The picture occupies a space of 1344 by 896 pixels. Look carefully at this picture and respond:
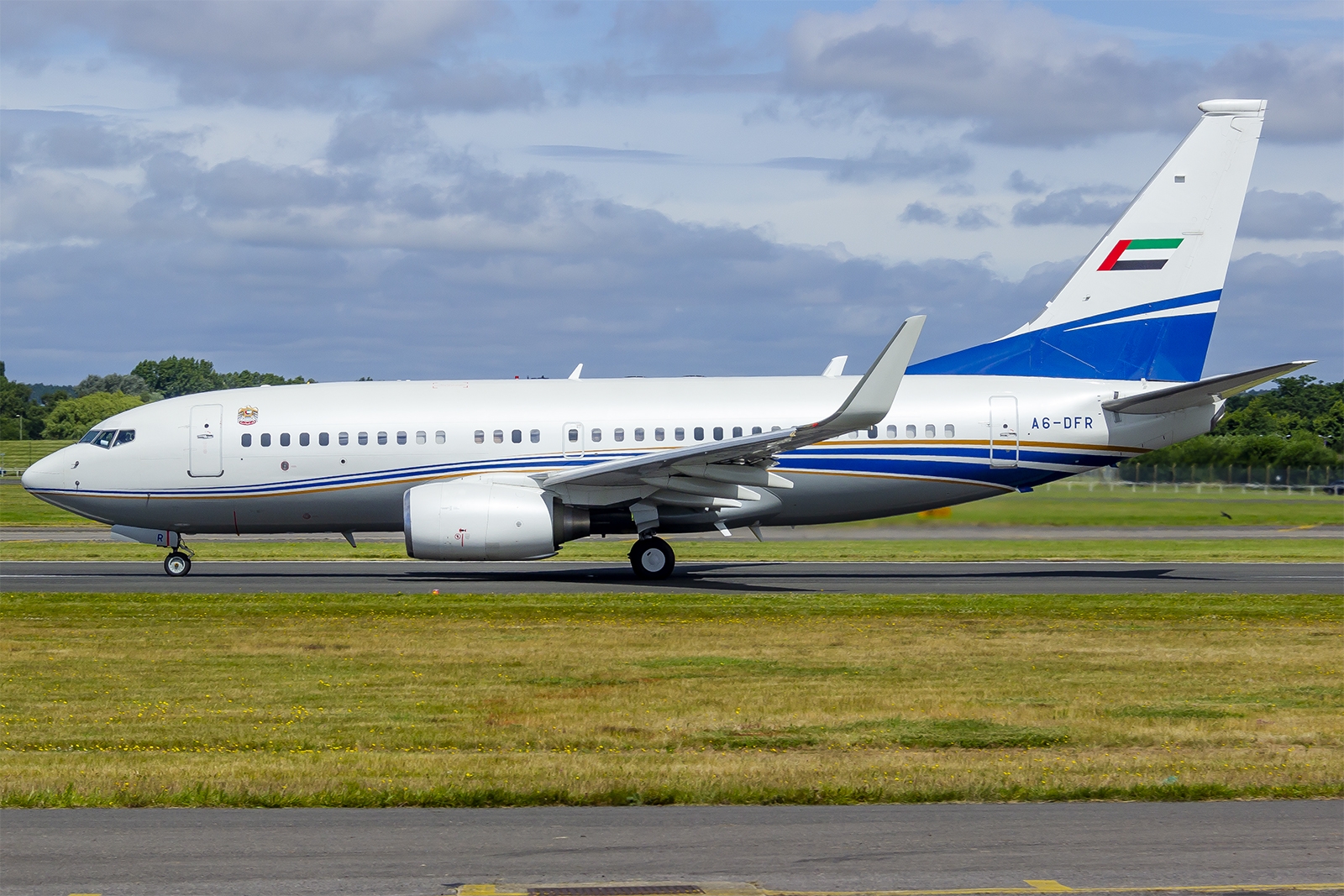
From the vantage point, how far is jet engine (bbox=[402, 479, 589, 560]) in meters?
25.5

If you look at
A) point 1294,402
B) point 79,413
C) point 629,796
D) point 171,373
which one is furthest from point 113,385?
point 629,796

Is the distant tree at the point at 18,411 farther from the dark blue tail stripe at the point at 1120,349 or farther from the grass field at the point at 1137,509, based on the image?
the dark blue tail stripe at the point at 1120,349

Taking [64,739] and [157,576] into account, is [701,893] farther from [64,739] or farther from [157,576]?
[157,576]

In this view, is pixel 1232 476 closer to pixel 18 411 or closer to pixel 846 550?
pixel 846 550

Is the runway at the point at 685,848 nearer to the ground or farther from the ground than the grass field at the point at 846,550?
nearer to the ground

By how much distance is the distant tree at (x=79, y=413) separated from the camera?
111000 mm

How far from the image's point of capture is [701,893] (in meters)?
7.29

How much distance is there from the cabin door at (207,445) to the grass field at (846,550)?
6.89 meters

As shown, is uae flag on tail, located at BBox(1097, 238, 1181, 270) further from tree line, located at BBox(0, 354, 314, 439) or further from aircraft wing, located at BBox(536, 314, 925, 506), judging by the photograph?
tree line, located at BBox(0, 354, 314, 439)

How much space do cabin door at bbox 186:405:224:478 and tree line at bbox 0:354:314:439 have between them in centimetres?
5152

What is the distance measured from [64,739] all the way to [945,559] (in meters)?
25.5

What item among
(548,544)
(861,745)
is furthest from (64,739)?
(548,544)

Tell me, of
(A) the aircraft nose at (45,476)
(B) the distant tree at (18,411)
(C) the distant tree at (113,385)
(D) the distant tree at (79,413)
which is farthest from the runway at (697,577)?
(C) the distant tree at (113,385)

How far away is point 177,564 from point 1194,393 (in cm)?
2142
